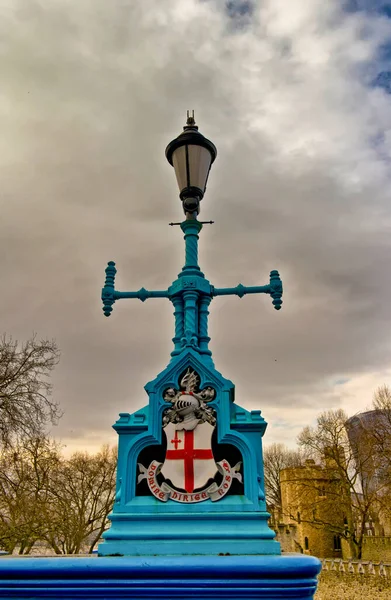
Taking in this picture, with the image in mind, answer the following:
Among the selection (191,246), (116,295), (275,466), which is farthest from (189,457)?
(275,466)

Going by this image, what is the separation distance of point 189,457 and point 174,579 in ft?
3.18

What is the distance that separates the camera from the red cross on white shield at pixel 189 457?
12.2 ft

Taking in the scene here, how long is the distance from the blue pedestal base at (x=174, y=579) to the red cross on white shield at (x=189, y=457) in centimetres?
78

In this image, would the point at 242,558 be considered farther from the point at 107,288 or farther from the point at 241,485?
the point at 107,288

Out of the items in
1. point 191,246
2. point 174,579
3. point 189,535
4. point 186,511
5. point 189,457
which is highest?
point 191,246

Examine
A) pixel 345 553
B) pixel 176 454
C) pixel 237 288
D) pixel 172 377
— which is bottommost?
pixel 345 553

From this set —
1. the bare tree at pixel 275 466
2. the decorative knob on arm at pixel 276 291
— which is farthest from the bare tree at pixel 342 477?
the decorative knob on arm at pixel 276 291

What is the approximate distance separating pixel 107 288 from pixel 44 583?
2.55 meters

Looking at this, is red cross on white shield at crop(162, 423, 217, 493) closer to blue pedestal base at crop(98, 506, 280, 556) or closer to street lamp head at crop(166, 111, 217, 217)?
blue pedestal base at crop(98, 506, 280, 556)

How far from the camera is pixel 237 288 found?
4660 millimetres

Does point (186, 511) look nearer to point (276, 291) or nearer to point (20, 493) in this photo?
point (276, 291)

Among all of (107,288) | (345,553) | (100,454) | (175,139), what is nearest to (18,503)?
(107,288)

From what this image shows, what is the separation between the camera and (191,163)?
189 inches

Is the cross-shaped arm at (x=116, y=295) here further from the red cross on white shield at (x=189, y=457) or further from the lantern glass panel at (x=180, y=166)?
the red cross on white shield at (x=189, y=457)
